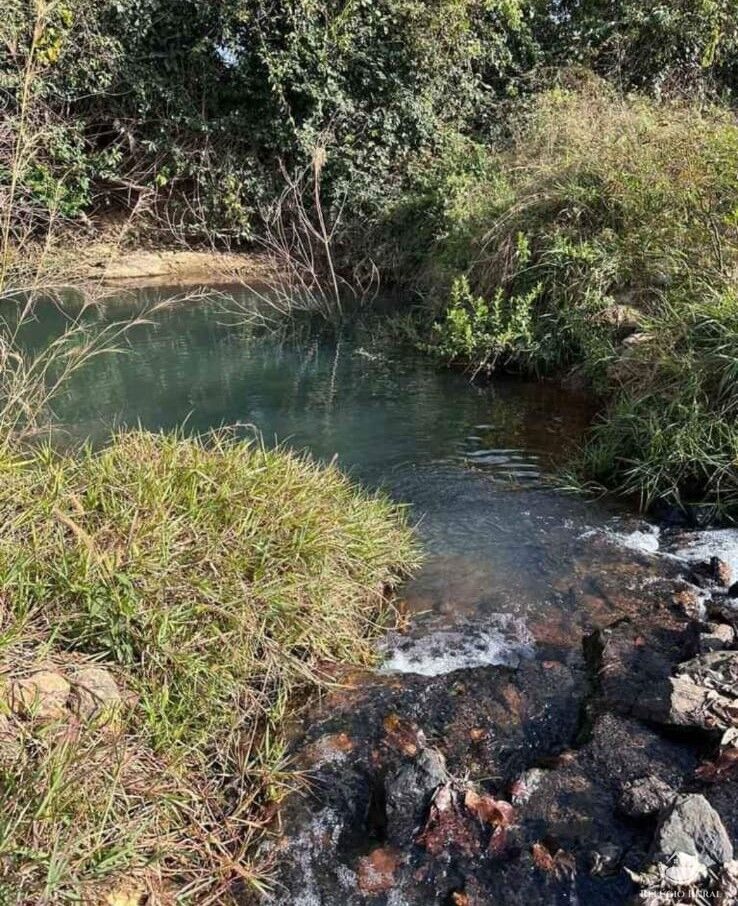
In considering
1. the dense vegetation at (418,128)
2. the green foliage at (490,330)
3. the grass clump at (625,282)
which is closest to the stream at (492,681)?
the grass clump at (625,282)

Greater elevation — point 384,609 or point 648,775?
point 648,775

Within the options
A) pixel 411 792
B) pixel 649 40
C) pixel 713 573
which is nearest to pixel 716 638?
pixel 713 573

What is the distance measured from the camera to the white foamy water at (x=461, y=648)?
3.54 metres

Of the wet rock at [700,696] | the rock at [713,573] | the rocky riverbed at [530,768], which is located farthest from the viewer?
the rock at [713,573]

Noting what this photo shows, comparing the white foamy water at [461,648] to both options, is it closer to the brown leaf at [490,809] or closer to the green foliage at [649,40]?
the brown leaf at [490,809]

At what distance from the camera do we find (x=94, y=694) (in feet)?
8.57

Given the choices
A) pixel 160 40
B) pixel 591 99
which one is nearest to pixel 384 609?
pixel 591 99

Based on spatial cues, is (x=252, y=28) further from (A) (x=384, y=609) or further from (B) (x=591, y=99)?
(A) (x=384, y=609)

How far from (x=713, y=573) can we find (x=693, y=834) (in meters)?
2.22

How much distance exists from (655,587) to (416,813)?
2.20 meters

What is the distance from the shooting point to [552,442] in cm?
634

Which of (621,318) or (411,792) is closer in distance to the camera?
(411,792)

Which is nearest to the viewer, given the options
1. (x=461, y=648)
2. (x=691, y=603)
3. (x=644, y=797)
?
(x=644, y=797)

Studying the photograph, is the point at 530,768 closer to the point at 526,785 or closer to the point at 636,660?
the point at 526,785
